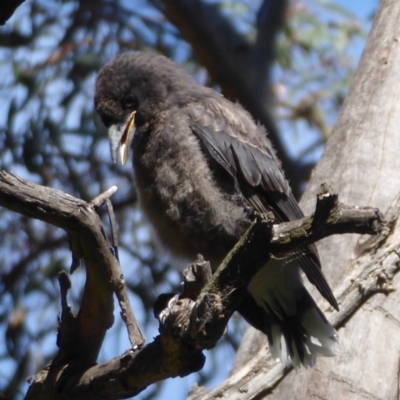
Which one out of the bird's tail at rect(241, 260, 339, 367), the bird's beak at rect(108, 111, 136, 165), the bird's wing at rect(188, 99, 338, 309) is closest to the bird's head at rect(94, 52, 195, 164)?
the bird's beak at rect(108, 111, 136, 165)

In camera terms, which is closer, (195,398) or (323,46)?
(195,398)

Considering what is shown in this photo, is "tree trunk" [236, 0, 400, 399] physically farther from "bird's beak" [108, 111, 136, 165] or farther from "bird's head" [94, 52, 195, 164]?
"bird's beak" [108, 111, 136, 165]

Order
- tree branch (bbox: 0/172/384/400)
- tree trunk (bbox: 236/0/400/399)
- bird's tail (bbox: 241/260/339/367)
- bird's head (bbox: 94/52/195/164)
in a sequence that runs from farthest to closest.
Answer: bird's head (bbox: 94/52/195/164) < tree trunk (bbox: 236/0/400/399) < bird's tail (bbox: 241/260/339/367) < tree branch (bbox: 0/172/384/400)

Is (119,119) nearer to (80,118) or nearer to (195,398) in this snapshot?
(195,398)

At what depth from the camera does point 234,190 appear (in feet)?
11.2

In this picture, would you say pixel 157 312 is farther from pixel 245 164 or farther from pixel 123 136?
pixel 123 136

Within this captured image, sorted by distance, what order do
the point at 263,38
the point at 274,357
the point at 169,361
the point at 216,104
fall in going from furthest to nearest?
the point at 263,38, the point at 216,104, the point at 274,357, the point at 169,361

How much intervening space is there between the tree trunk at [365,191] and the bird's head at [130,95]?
31.0 inches

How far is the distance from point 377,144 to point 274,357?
116 centimetres

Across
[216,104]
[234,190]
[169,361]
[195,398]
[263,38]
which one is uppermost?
[263,38]

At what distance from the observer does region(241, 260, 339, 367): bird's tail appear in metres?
3.34

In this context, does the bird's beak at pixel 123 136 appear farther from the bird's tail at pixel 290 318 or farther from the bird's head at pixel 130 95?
the bird's tail at pixel 290 318

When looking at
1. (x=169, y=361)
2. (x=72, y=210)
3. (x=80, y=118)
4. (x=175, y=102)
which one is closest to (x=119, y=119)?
(x=175, y=102)

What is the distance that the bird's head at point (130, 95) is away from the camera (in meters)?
3.68
